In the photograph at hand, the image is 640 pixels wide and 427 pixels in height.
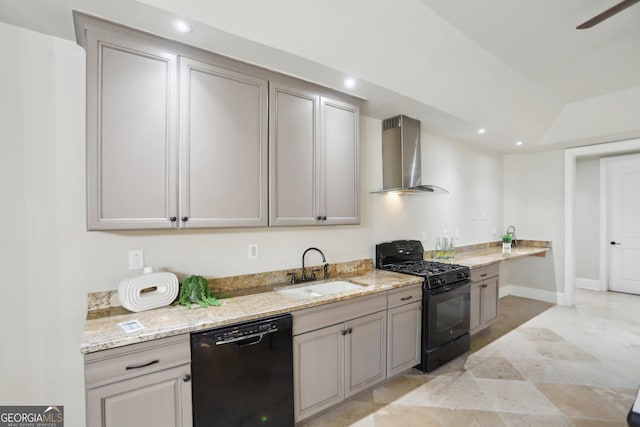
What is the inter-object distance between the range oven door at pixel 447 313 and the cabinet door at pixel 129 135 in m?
2.33

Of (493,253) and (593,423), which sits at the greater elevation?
(493,253)

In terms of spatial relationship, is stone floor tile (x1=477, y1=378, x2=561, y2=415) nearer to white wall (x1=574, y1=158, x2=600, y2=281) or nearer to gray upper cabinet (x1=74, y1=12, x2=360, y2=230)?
gray upper cabinet (x1=74, y1=12, x2=360, y2=230)

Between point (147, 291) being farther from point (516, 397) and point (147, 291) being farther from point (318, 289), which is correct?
point (516, 397)

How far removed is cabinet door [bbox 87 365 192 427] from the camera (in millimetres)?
1375

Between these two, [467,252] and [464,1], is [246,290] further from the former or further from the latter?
[467,252]

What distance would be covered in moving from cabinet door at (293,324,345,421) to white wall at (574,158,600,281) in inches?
228

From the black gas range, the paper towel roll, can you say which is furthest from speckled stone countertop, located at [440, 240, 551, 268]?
the paper towel roll

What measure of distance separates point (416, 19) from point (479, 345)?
3.39m

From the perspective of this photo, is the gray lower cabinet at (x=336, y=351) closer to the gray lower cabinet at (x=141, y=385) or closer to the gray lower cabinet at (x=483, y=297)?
the gray lower cabinet at (x=141, y=385)

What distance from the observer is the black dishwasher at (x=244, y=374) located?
1606mm

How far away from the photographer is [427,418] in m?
2.22

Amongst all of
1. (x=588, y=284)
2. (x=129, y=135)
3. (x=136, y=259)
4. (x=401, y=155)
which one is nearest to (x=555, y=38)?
(x=401, y=155)

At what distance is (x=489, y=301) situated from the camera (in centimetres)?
369

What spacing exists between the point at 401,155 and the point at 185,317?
98.2 inches
